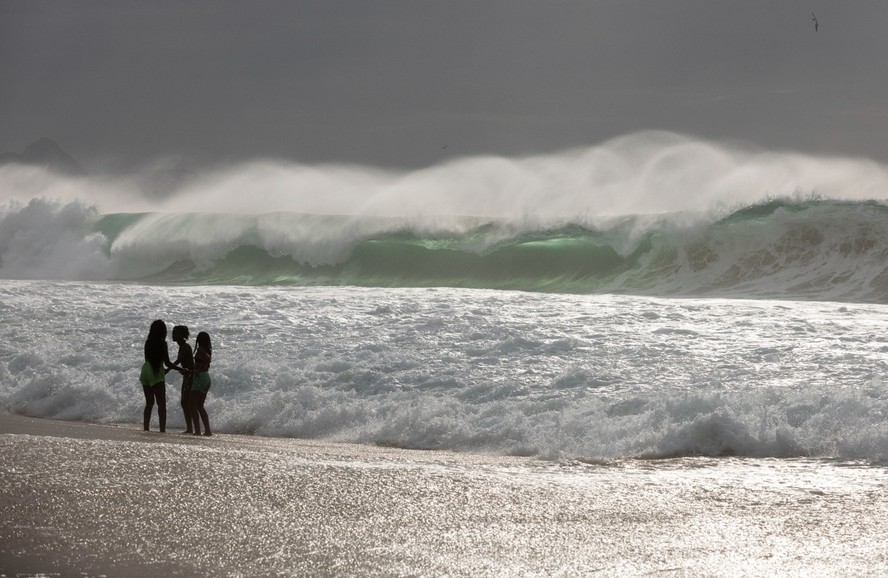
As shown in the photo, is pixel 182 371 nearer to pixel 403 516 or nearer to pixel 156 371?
pixel 156 371

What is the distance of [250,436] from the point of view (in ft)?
31.2

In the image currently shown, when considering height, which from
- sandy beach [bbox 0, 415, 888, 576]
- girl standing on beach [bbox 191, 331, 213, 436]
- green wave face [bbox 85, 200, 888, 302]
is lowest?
sandy beach [bbox 0, 415, 888, 576]

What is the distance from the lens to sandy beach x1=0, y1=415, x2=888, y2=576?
4434 millimetres

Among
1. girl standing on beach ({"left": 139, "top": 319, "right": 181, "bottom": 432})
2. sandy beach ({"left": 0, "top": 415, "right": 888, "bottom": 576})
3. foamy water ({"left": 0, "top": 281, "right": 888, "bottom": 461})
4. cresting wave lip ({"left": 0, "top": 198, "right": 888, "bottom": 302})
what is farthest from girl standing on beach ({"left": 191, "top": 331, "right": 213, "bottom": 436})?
cresting wave lip ({"left": 0, "top": 198, "right": 888, "bottom": 302})

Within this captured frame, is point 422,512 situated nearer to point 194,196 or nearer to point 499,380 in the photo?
point 499,380

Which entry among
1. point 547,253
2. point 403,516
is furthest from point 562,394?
point 547,253

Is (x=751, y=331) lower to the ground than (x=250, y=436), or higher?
higher

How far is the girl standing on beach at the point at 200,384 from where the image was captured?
361 inches

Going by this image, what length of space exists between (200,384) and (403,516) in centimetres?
450

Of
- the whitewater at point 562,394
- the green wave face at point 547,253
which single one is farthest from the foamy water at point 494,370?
the green wave face at point 547,253

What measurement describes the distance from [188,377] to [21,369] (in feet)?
10.1

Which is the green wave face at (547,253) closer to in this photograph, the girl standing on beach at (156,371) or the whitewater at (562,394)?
the whitewater at (562,394)

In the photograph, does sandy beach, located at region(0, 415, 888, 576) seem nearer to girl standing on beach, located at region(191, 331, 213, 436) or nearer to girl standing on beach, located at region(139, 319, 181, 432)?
girl standing on beach, located at region(191, 331, 213, 436)

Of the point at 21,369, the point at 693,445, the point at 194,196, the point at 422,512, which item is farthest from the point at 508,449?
the point at 194,196
